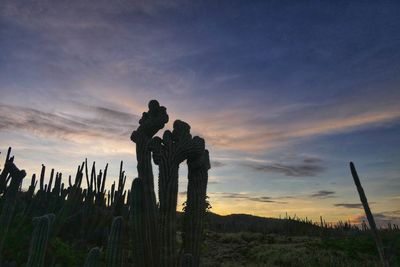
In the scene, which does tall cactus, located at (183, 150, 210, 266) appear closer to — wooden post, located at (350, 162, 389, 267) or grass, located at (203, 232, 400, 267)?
wooden post, located at (350, 162, 389, 267)

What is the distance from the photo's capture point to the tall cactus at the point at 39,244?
174 inches

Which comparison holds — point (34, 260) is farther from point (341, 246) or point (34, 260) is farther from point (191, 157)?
point (341, 246)

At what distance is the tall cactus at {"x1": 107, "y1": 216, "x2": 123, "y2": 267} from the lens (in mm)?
5285

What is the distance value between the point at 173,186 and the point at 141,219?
1138 mm

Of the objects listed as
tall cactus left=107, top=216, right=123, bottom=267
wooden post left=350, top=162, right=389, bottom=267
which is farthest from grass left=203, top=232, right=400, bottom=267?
tall cactus left=107, top=216, right=123, bottom=267

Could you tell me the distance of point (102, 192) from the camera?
13.3m

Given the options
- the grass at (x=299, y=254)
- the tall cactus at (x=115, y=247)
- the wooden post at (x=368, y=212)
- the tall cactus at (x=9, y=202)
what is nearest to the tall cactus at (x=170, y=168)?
the tall cactus at (x=115, y=247)

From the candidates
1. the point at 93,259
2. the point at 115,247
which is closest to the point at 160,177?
the point at 115,247

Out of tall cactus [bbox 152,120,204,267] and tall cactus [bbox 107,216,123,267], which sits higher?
tall cactus [bbox 152,120,204,267]

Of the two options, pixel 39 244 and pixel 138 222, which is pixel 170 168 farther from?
pixel 39 244

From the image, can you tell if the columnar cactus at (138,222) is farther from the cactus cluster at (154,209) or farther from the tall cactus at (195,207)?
the tall cactus at (195,207)

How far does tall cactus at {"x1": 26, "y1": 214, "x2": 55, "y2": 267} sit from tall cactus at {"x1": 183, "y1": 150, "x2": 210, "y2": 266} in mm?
3443

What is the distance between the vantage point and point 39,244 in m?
4.50

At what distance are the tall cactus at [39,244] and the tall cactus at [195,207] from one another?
3443mm
